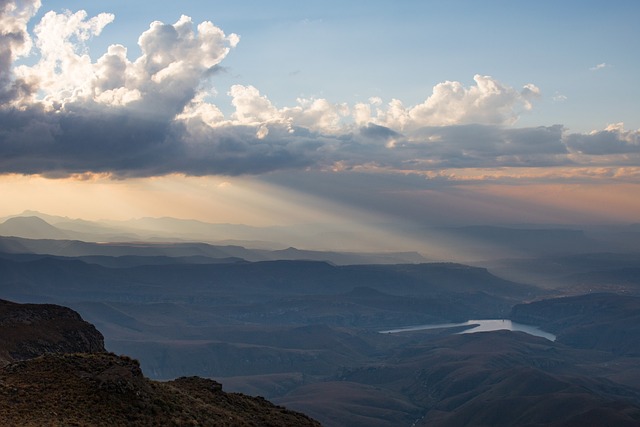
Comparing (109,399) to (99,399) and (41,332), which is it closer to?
(99,399)

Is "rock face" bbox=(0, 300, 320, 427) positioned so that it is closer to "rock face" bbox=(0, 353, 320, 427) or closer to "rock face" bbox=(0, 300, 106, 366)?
"rock face" bbox=(0, 353, 320, 427)

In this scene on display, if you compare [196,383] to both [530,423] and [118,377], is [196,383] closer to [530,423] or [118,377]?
[118,377]

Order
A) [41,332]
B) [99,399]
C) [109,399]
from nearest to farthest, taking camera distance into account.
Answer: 1. [99,399]
2. [109,399]
3. [41,332]

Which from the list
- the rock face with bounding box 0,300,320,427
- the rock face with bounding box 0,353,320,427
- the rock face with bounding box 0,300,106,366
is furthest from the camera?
the rock face with bounding box 0,300,106,366

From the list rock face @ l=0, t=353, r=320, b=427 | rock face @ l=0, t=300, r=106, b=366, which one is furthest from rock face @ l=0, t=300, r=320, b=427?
rock face @ l=0, t=300, r=106, b=366

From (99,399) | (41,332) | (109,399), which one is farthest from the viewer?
(41,332)

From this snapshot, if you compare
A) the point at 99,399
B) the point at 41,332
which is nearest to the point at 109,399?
the point at 99,399

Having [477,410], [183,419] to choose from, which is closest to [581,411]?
[477,410]

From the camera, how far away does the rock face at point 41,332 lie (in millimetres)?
79125

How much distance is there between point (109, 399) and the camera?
47.8 m

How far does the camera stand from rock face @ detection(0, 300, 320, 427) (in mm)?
44812

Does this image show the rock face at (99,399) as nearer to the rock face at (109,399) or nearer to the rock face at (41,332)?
the rock face at (109,399)

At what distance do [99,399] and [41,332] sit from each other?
40079mm

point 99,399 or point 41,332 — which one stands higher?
point 99,399
